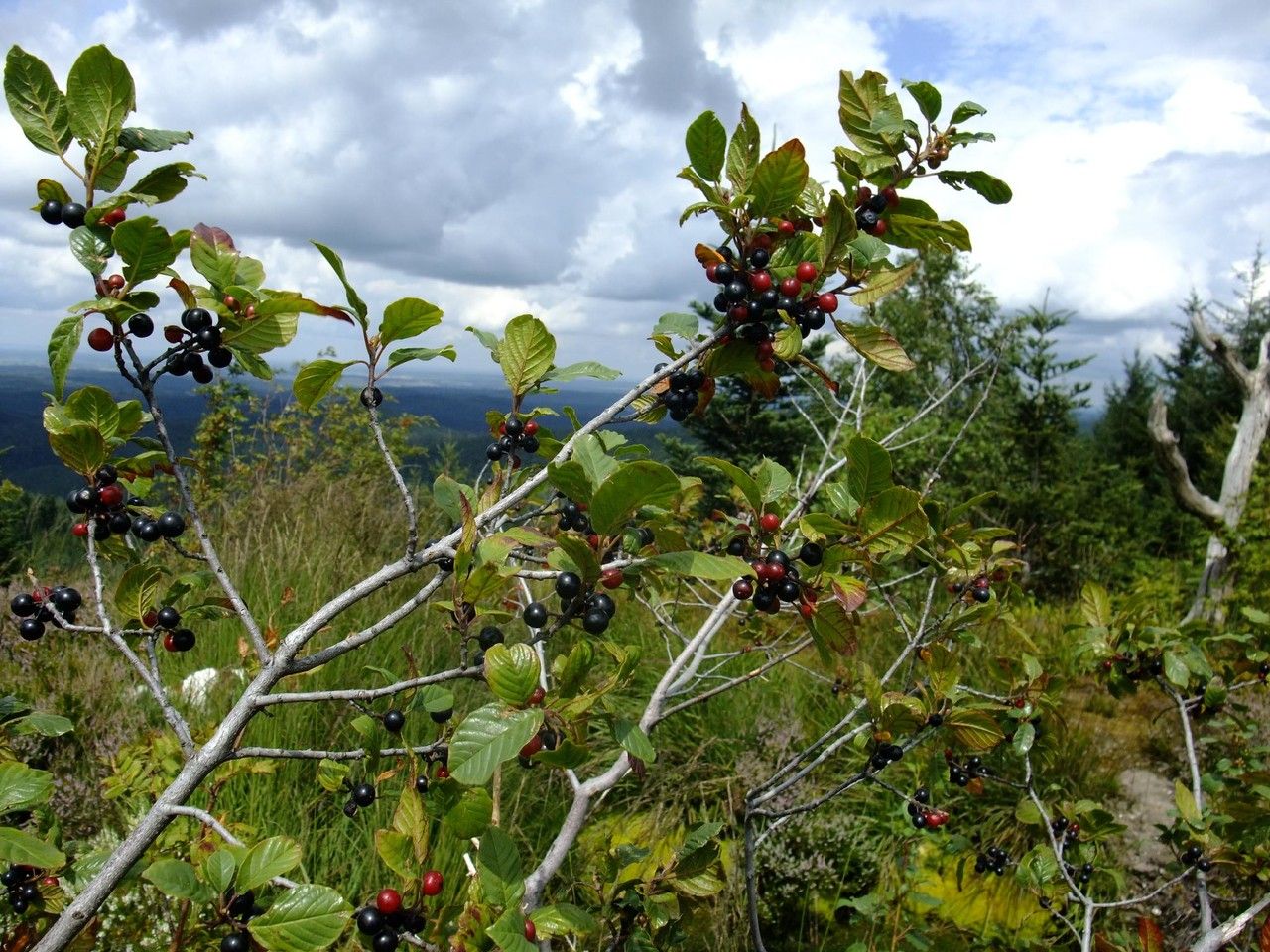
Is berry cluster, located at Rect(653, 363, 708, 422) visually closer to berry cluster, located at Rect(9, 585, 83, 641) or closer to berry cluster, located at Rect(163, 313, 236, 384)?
berry cluster, located at Rect(163, 313, 236, 384)

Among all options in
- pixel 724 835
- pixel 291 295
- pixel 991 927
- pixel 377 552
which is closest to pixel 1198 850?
pixel 991 927

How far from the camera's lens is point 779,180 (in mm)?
1010

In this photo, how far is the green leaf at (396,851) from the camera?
1.09m

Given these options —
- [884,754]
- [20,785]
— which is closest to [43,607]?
[20,785]

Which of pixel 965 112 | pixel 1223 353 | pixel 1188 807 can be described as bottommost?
pixel 1188 807

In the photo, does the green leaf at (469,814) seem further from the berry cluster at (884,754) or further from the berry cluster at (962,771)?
the berry cluster at (962,771)

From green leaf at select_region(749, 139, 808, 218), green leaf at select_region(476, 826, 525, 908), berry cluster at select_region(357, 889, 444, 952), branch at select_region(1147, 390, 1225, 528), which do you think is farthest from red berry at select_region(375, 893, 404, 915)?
branch at select_region(1147, 390, 1225, 528)

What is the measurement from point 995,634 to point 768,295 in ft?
17.7

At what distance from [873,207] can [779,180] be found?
0.64 ft

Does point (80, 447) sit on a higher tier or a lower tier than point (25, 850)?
higher

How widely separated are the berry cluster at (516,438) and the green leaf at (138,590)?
0.53 meters

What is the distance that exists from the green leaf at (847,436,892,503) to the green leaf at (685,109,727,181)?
1.37ft

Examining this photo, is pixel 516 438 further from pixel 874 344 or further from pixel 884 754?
pixel 884 754

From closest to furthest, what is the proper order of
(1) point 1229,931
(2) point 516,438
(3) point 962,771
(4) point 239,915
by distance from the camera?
(4) point 239,915 < (2) point 516,438 < (1) point 1229,931 < (3) point 962,771
